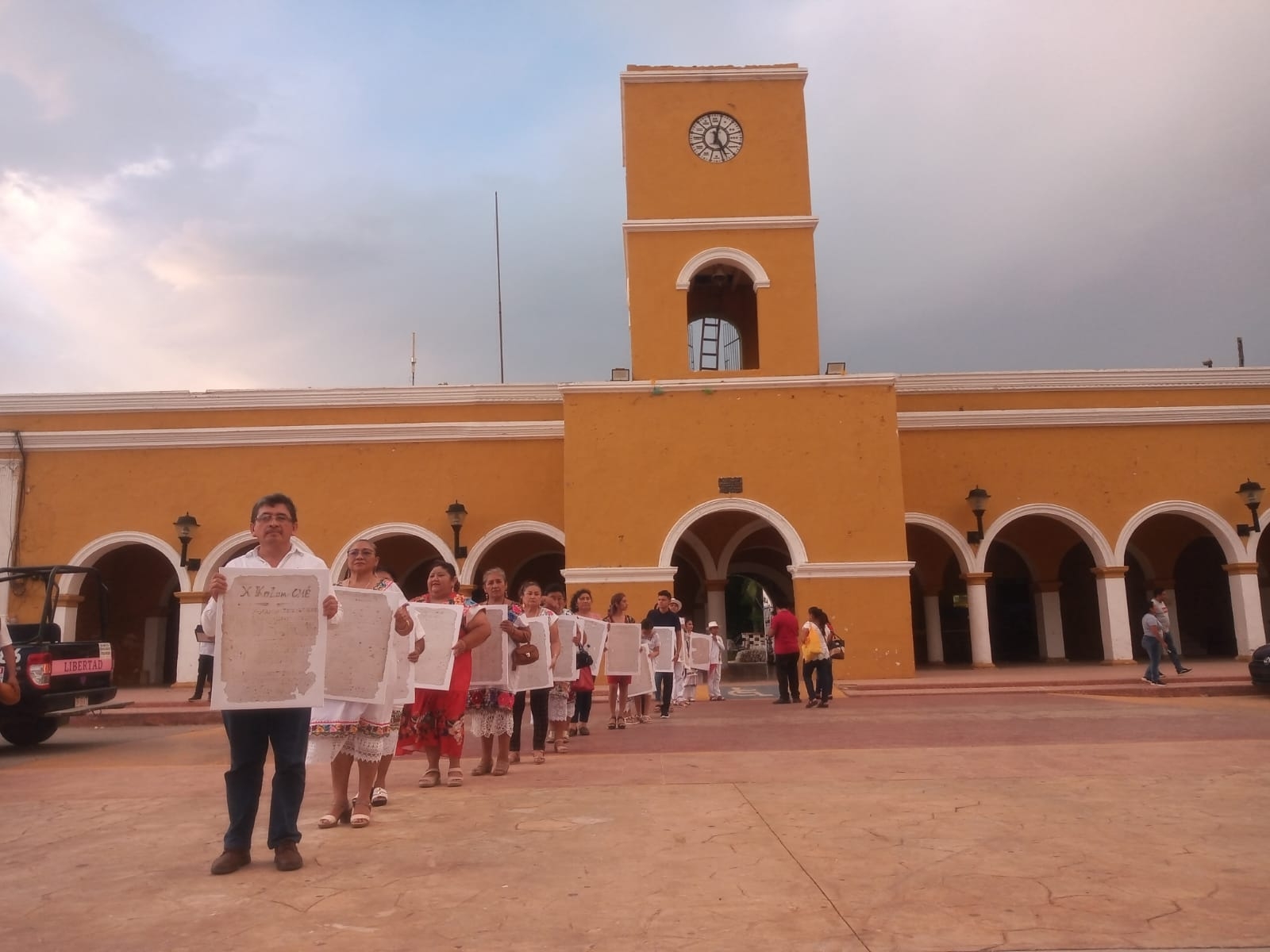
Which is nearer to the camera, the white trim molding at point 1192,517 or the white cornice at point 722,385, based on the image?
the white cornice at point 722,385

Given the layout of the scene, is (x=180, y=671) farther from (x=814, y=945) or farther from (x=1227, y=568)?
(x=1227, y=568)

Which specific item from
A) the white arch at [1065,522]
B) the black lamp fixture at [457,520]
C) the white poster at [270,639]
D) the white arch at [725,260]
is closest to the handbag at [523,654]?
the white poster at [270,639]

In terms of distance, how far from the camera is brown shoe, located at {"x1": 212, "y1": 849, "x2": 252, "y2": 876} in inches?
176

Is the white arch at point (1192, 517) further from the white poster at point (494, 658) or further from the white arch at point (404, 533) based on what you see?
the white poster at point (494, 658)

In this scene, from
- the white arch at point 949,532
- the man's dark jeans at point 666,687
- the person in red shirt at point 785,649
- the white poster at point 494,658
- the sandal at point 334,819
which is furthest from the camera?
the white arch at point 949,532

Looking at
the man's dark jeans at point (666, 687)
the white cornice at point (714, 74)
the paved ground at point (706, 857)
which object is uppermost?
the white cornice at point (714, 74)

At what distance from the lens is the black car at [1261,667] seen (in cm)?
1321

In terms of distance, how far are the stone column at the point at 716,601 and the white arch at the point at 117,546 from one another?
9.99 m

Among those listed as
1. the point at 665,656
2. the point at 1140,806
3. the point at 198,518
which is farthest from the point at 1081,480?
the point at 198,518

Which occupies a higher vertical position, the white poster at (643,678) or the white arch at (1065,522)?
the white arch at (1065,522)

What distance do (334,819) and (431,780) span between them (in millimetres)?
1523

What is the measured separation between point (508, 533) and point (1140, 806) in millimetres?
14295

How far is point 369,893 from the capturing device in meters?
4.10

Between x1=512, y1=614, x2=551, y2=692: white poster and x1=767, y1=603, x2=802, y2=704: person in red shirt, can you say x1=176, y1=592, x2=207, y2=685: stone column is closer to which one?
x1=767, y1=603, x2=802, y2=704: person in red shirt
